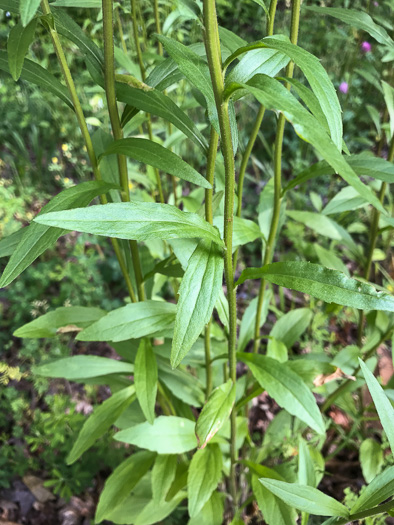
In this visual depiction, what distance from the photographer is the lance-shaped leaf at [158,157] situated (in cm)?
63

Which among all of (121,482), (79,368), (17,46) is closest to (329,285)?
(17,46)

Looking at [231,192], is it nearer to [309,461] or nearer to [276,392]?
[276,392]

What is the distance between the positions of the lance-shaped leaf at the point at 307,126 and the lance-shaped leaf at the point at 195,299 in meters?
0.25

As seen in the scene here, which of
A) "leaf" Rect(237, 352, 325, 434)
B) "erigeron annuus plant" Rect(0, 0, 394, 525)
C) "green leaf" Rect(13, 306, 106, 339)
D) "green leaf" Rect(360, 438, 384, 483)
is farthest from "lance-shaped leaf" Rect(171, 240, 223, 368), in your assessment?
"green leaf" Rect(360, 438, 384, 483)

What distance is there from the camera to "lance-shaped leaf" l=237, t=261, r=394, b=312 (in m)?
0.56

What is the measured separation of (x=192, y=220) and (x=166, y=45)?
0.24 m

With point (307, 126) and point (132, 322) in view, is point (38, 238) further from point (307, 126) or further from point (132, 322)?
point (307, 126)

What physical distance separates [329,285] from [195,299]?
0.19m

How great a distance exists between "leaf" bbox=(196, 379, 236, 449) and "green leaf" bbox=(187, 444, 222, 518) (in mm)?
272

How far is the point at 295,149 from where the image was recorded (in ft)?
8.28

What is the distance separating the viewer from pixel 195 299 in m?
0.58

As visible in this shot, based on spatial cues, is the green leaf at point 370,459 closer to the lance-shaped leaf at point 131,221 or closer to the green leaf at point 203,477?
the green leaf at point 203,477

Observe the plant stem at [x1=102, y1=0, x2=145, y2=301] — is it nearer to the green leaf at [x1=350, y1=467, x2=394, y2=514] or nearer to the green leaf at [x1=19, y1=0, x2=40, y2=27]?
the green leaf at [x1=19, y1=0, x2=40, y2=27]

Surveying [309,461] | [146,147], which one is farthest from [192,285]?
[309,461]
